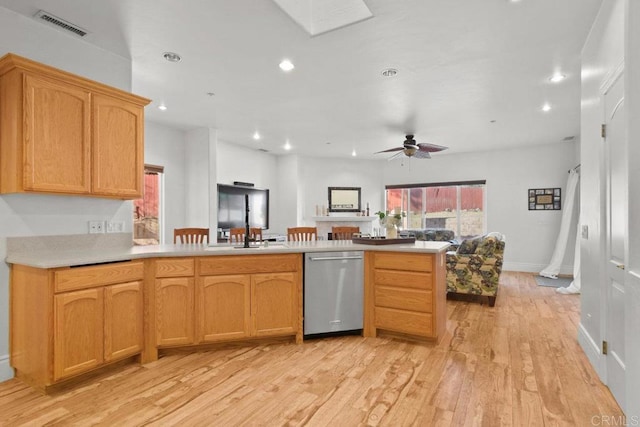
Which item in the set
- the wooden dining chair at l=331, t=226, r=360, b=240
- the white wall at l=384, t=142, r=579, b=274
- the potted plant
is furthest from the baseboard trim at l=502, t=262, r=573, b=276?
the potted plant

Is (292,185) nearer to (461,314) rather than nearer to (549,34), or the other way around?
(461,314)

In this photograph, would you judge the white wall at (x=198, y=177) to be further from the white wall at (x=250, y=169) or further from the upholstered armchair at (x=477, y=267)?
the upholstered armchair at (x=477, y=267)

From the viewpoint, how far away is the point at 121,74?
3.25 meters

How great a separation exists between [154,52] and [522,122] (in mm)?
5322

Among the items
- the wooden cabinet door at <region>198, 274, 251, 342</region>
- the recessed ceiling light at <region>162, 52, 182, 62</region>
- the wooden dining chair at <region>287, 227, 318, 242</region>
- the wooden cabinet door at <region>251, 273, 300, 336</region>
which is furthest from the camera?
the wooden dining chair at <region>287, 227, 318, 242</region>

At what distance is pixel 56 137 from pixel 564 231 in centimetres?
806

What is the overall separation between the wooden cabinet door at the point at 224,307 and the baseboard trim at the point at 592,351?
2.70 metres

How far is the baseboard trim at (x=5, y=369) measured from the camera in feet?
8.19

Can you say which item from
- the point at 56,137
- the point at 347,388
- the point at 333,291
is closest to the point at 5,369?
the point at 56,137

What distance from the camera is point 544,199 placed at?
7.30 metres

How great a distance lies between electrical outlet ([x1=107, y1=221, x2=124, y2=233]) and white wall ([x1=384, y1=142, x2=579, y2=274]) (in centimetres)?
705

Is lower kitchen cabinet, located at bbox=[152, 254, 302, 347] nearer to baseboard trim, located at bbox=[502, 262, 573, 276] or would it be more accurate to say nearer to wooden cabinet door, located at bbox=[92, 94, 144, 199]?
wooden cabinet door, located at bbox=[92, 94, 144, 199]

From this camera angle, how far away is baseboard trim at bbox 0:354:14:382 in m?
2.50

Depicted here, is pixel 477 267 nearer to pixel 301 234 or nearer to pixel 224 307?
pixel 301 234
